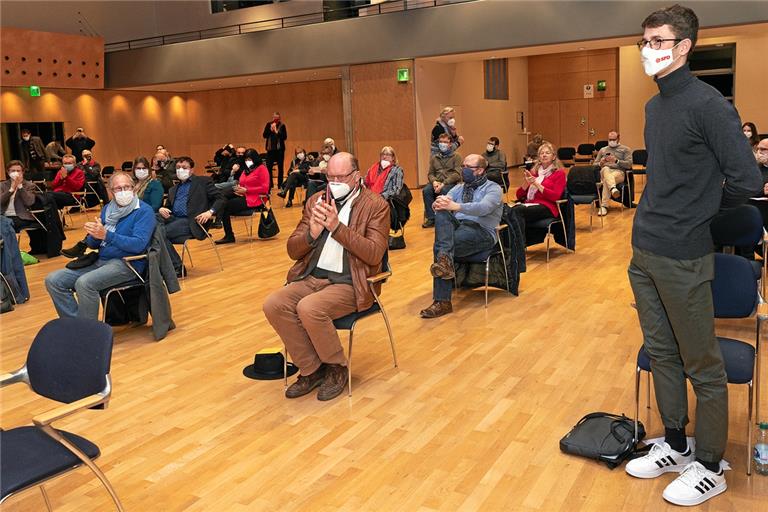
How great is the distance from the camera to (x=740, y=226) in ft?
14.0

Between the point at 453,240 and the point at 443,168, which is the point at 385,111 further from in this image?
the point at 453,240

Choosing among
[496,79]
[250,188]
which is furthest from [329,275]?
[496,79]

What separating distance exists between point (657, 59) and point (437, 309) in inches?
132

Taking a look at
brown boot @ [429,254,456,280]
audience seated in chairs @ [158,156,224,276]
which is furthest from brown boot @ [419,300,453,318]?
audience seated in chairs @ [158,156,224,276]

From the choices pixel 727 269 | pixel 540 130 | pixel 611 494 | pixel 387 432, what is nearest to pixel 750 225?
pixel 727 269

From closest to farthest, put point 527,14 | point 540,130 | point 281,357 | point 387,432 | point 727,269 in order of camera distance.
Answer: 1. point 727,269
2. point 387,432
3. point 281,357
4. point 527,14
5. point 540,130

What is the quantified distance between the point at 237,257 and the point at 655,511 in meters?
6.75

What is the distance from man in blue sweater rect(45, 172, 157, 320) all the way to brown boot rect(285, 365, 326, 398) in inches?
71.6

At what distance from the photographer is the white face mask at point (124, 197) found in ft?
17.5

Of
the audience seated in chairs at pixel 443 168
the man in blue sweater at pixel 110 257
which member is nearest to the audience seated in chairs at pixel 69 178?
the audience seated in chairs at pixel 443 168

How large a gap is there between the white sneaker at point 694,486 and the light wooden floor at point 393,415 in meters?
0.05

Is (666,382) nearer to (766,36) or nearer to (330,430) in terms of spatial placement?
(330,430)

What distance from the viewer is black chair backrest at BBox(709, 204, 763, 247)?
13.8 ft

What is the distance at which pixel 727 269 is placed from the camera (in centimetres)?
314
